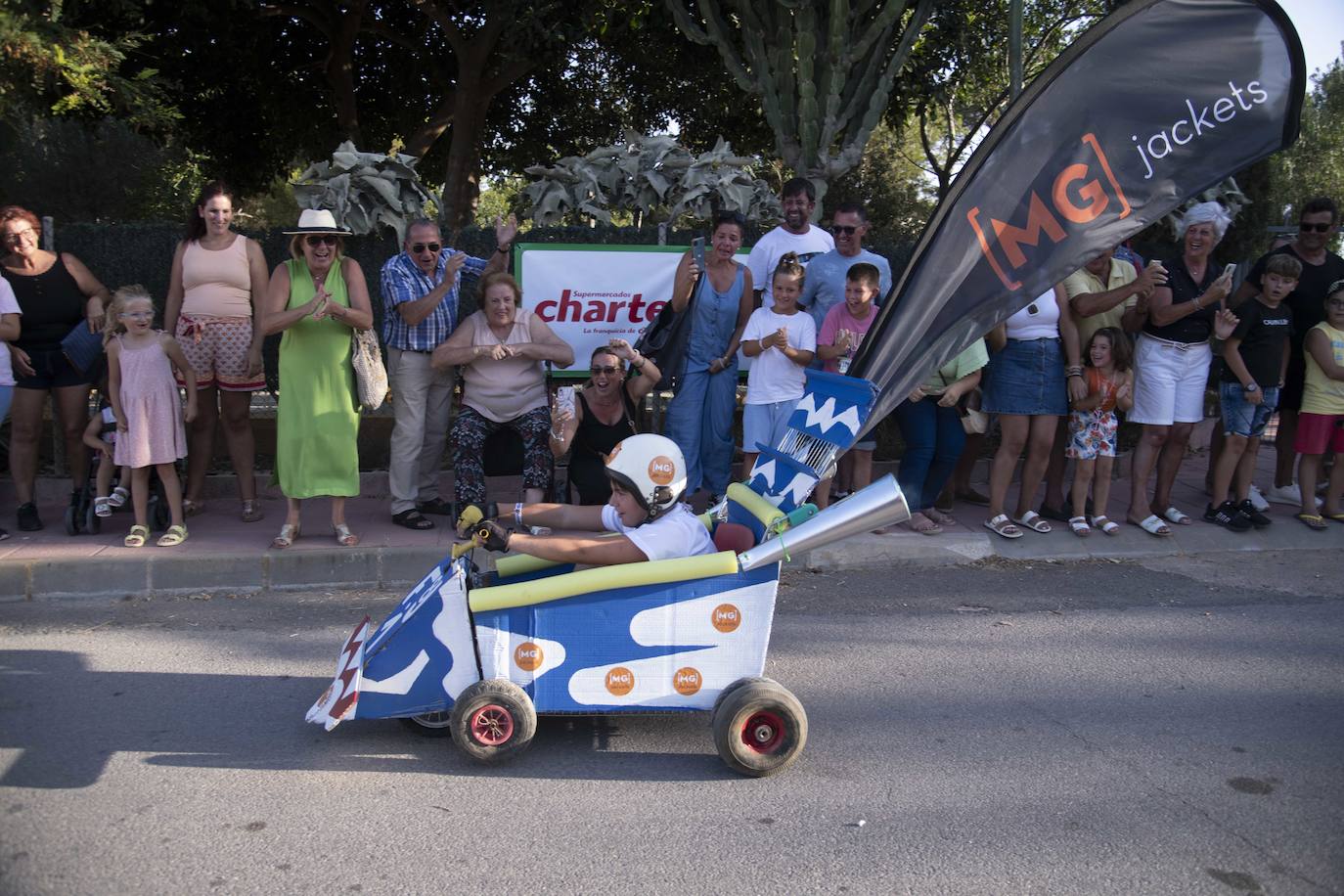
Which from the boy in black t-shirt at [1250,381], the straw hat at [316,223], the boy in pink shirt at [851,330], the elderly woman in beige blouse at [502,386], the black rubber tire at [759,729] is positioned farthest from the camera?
the boy in black t-shirt at [1250,381]

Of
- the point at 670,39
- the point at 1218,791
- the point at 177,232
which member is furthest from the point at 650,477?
the point at 670,39

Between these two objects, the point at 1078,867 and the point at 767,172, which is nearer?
the point at 1078,867

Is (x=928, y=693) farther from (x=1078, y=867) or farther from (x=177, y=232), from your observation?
(x=177, y=232)

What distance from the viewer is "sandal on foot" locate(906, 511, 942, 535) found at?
740 cm

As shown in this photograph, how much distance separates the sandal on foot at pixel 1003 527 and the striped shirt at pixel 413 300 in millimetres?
3946

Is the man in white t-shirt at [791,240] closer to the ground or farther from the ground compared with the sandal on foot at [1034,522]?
farther from the ground

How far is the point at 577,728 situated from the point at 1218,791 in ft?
8.00

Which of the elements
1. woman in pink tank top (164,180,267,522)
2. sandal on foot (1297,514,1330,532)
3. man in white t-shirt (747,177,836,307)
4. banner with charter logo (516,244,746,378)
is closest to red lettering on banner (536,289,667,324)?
banner with charter logo (516,244,746,378)

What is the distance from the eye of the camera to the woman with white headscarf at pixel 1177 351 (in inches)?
291

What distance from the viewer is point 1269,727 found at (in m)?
4.45

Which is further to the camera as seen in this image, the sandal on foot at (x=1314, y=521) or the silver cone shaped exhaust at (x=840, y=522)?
the sandal on foot at (x=1314, y=521)

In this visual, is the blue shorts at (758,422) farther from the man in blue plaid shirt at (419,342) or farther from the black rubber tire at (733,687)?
the black rubber tire at (733,687)

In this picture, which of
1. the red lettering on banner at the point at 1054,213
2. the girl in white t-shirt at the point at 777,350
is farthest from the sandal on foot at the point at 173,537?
the red lettering on banner at the point at 1054,213

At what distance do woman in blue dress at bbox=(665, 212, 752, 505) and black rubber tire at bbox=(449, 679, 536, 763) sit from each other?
3603 millimetres
